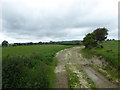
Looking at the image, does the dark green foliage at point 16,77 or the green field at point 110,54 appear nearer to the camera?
the dark green foliage at point 16,77

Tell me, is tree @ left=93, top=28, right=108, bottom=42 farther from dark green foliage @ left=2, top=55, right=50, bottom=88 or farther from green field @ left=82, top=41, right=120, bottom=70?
dark green foliage @ left=2, top=55, right=50, bottom=88

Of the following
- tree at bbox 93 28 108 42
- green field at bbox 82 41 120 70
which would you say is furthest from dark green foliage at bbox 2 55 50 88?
tree at bbox 93 28 108 42

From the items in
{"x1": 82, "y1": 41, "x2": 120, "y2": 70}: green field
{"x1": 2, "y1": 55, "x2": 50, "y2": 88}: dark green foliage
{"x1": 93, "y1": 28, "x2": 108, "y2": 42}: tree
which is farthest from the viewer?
{"x1": 93, "y1": 28, "x2": 108, "y2": 42}: tree

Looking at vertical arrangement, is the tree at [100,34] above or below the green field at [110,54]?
above

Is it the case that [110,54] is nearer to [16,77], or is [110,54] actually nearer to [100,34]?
[16,77]

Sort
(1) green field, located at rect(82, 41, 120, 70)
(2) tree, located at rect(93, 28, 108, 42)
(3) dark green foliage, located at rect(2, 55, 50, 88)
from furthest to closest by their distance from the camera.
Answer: (2) tree, located at rect(93, 28, 108, 42), (1) green field, located at rect(82, 41, 120, 70), (3) dark green foliage, located at rect(2, 55, 50, 88)

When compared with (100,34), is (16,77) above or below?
below

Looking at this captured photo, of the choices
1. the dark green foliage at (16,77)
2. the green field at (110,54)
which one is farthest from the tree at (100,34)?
the dark green foliage at (16,77)

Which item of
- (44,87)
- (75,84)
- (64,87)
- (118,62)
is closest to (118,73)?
(118,62)

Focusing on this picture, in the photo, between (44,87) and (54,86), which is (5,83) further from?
(54,86)

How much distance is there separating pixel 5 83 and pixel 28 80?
51.2 inches

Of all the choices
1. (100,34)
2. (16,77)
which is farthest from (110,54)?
(100,34)

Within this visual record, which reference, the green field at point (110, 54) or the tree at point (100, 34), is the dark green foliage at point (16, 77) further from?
the tree at point (100, 34)

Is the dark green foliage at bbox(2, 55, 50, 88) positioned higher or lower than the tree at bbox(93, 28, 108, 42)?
lower
